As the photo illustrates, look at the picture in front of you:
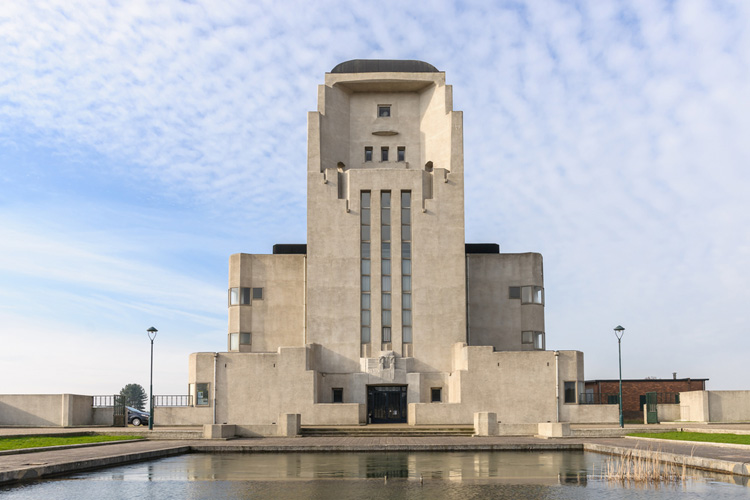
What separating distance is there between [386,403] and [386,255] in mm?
9473

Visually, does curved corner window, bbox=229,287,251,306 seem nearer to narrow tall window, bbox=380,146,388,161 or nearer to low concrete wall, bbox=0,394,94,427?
low concrete wall, bbox=0,394,94,427

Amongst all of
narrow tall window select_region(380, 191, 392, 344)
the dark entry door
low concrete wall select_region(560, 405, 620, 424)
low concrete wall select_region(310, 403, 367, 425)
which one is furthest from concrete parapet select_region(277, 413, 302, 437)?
low concrete wall select_region(560, 405, 620, 424)

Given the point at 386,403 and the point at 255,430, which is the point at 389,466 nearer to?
the point at 255,430

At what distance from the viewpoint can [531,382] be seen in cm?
4512

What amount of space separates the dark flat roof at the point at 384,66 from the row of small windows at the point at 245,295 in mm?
16653

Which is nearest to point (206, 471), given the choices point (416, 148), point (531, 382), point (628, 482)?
point (628, 482)

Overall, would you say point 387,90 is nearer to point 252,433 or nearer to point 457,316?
point 457,316

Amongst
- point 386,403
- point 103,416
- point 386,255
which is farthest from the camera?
point 386,255

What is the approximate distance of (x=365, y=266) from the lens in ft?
159

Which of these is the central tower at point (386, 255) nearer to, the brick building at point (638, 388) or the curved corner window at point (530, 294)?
the curved corner window at point (530, 294)

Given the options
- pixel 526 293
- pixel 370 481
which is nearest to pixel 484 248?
pixel 526 293

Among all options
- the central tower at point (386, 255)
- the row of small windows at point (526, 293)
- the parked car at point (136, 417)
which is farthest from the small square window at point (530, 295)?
the parked car at point (136, 417)

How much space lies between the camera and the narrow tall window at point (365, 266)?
47.8 m

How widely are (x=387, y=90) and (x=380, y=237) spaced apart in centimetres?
1185
